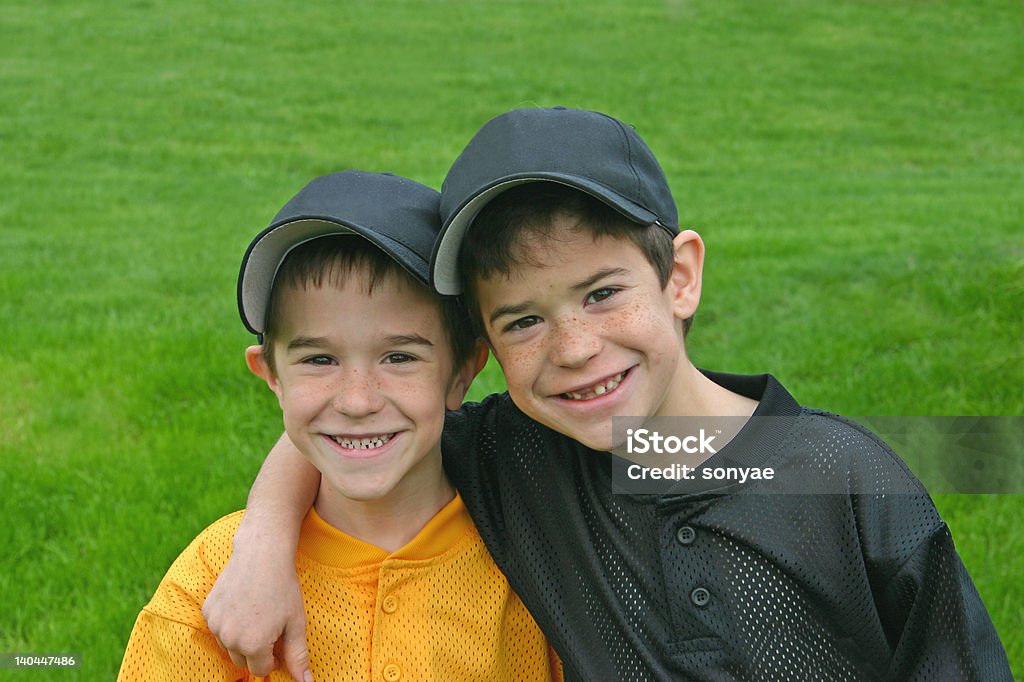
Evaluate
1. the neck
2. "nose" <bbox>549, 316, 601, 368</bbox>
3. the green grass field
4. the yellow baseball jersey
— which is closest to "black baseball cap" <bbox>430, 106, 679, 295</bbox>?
"nose" <bbox>549, 316, 601, 368</bbox>

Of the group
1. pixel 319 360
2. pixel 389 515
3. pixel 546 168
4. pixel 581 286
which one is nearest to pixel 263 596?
pixel 389 515

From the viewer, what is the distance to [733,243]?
6.66m

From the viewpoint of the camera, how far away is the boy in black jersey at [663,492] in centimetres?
198

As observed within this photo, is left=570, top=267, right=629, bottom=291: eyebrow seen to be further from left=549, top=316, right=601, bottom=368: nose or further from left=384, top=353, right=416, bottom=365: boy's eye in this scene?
left=384, top=353, right=416, bottom=365: boy's eye

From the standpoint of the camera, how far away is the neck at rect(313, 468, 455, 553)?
2.27 meters

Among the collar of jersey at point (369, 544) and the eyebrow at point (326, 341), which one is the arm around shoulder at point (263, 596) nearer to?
the collar of jersey at point (369, 544)

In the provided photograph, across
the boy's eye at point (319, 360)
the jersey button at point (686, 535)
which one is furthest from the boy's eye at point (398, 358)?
the jersey button at point (686, 535)

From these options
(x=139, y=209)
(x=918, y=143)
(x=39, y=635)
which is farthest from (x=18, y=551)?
(x=918, y=143)

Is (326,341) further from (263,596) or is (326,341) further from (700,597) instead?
(700,597)

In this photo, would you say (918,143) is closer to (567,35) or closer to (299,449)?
(567,35)

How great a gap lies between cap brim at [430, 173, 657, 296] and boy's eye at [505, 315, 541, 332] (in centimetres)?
13

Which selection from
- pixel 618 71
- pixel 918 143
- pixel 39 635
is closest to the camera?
pixel 39 635

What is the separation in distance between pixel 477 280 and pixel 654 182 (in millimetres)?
378

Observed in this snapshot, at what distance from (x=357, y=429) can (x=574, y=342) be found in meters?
0.45
